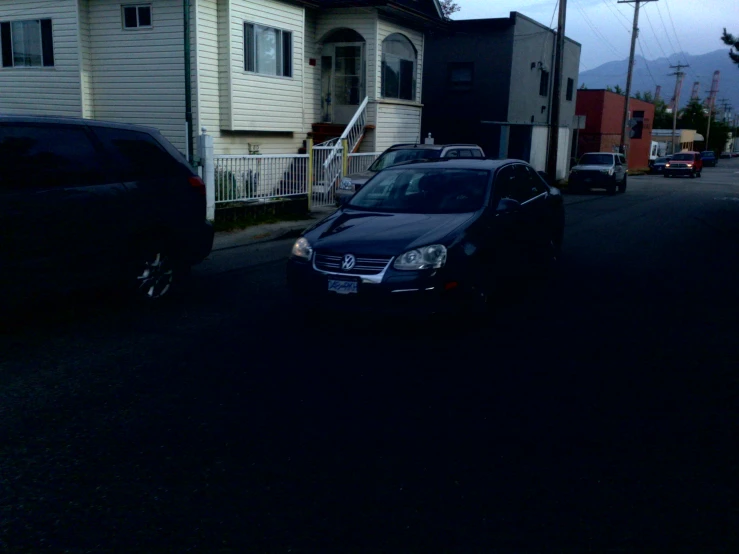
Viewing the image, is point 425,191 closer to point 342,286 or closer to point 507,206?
point 507,206

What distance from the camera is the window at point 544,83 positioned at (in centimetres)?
3903

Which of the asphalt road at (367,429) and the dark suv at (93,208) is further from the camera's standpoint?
the dark suv at (93,208)

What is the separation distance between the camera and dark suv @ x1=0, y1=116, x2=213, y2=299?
267 inches

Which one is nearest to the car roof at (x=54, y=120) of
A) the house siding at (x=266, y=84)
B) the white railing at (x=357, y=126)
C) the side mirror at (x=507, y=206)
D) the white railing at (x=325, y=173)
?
the side mirror at (x=507, y=206)

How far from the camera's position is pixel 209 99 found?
19.9 m

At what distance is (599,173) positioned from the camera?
2973 cm

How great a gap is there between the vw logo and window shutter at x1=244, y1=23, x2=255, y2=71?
1496cm

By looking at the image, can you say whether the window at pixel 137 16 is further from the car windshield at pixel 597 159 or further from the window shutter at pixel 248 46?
the car windshield at pixel 597 159

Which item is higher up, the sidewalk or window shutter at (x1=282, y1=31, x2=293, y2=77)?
window shutter at (x1=282, y1=31, x2=293, y2=77)

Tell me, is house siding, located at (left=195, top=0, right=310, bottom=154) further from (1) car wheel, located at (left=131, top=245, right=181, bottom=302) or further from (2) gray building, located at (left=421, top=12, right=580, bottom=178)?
(2) gray building, located at (left=421, top=12, right=580, bottom=178)

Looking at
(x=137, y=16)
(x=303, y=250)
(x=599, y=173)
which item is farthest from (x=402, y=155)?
(x=599, y=173)

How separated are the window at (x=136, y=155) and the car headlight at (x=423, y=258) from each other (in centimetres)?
304

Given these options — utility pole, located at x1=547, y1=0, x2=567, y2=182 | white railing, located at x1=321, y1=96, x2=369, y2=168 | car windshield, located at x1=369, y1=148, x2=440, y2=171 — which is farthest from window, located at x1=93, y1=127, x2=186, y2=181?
utility pole, located at x1=547, y1=0, x2=567, y2=182

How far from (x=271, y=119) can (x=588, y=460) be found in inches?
742
